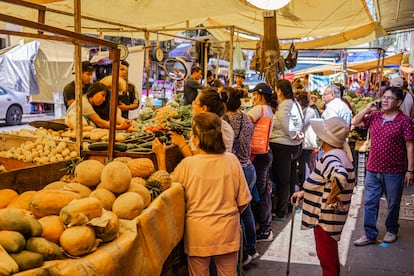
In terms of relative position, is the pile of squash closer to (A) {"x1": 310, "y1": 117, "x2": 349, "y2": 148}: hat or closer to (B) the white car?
(A) {"x1": 310, "y1": 117, "x2": 349, "y2": 148}: hat

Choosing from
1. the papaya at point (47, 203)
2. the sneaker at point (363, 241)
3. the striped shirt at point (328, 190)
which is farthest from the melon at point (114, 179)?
the sneaker at point (363, 241)

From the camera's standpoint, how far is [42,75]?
17.3 metres

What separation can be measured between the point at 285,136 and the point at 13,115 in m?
14.2

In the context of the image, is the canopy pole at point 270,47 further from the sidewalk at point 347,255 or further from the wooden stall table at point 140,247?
the wooden stall table at point 140,247

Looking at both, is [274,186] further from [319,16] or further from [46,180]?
[319,16]

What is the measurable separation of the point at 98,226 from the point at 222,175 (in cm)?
118

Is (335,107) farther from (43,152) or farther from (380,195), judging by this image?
(43,152)

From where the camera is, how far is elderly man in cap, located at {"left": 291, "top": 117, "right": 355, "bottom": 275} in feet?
11.6

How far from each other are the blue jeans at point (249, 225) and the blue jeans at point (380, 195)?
5.62 ft

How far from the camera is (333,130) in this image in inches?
141

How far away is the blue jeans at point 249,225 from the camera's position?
4.56 metres

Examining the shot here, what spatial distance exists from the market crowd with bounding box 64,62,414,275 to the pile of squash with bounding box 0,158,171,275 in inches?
18.7

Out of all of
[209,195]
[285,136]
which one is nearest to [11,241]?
[209,195]

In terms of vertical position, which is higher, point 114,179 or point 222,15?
point 222,15
